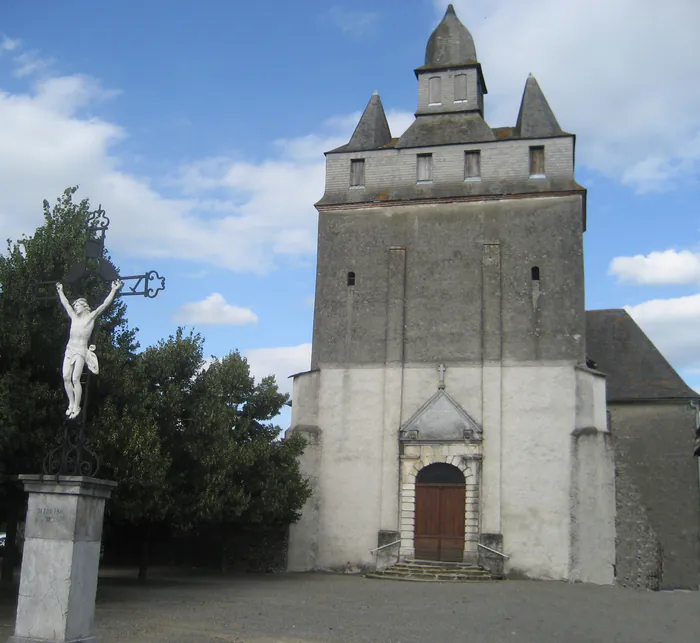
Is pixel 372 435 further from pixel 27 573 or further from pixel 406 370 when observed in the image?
pixel 27 573

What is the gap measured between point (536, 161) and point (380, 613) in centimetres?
1625

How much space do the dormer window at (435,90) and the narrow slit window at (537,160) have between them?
4263 millimetres

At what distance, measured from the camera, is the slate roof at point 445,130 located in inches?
1065

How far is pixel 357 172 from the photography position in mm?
27359

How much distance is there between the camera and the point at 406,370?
25.0 metres

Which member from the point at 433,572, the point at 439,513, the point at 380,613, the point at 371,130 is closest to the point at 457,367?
the point at 439,513

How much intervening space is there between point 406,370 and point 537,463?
4.82 meters

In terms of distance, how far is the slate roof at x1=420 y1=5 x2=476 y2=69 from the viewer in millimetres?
A: 28766

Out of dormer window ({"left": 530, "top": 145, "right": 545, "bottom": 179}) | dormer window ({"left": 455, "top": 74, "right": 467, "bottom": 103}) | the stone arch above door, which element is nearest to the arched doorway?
the stone arch above door

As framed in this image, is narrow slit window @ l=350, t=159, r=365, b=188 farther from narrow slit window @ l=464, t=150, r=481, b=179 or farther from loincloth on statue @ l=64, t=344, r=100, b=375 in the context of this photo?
loincloth on statue @ l=64, t=344, r=100, b=375

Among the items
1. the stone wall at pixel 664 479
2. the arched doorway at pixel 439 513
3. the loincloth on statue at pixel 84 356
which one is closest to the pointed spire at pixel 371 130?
the arched doorway at pixel 439 513

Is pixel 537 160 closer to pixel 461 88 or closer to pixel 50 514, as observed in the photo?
pixel 461 88

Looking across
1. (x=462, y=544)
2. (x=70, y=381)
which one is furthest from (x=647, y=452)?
(x=70, y=381)

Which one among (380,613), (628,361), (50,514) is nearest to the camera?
(50,514)
